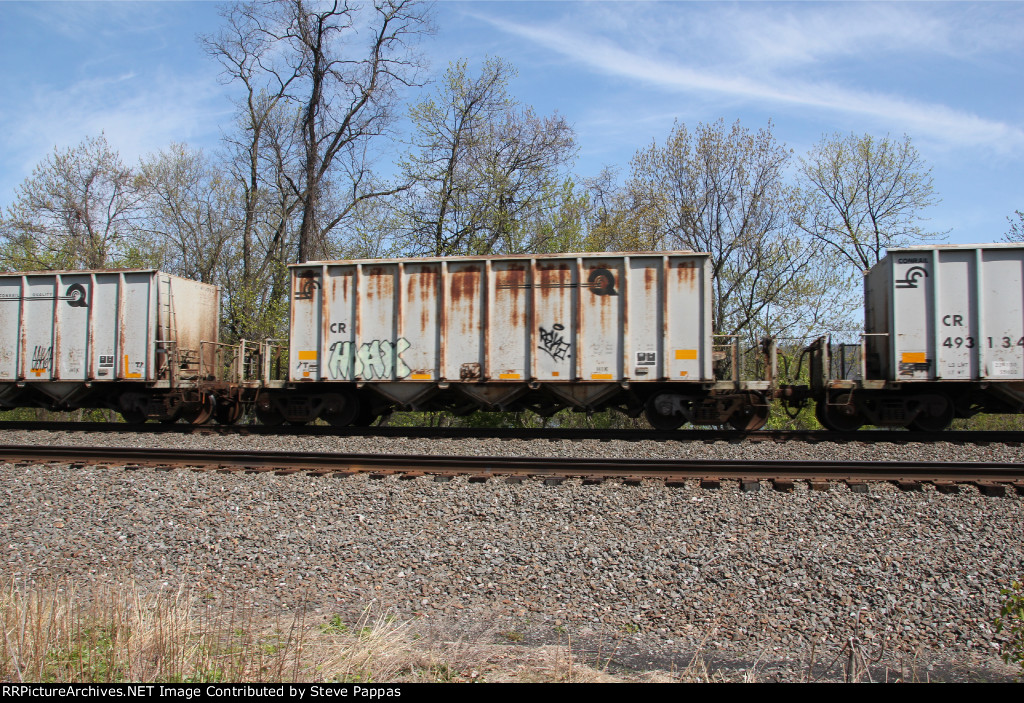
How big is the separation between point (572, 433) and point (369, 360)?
172 inches

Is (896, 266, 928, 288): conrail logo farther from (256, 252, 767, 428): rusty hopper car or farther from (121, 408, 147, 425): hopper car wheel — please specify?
(121, 408, 147, 425): hopper car wheel

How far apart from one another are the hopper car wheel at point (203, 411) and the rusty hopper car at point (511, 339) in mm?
1360

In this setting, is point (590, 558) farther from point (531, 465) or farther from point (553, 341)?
point (553, 341)

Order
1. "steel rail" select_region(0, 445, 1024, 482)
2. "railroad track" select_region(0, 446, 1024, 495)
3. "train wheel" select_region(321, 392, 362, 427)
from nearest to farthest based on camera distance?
1. "railroad track" select_region(0, 446, 1024, 495)
2. "steel rail" select_region(0, 445, 1024, 482)
3. "train wheel" select_region(321, 392, 362, 427)

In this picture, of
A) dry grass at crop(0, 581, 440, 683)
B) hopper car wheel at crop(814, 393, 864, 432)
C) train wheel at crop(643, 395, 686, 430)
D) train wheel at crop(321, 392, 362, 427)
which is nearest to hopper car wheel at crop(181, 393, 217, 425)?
train wheel at crop(321, 392, 362, 427)

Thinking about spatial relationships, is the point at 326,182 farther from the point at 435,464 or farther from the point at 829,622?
the point at 829,622

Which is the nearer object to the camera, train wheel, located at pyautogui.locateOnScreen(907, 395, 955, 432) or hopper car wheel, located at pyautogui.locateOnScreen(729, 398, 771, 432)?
train wheel, located at pyautogui.locateOnScreen(907, 395, 955, 432)

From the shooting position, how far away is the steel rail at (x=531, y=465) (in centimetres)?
771

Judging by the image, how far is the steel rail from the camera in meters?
7.71

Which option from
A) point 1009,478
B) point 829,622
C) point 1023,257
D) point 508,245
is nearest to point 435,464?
point 829,622

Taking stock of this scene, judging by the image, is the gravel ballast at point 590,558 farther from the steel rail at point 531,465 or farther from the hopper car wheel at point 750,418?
the hopper car wheel at point 750,418

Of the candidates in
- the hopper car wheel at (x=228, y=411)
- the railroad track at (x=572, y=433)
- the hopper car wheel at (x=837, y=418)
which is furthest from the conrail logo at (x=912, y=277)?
the hopper car wheel at (x=228, y=411)

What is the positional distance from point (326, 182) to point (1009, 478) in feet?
80.2

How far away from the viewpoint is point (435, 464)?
28.3 ft
